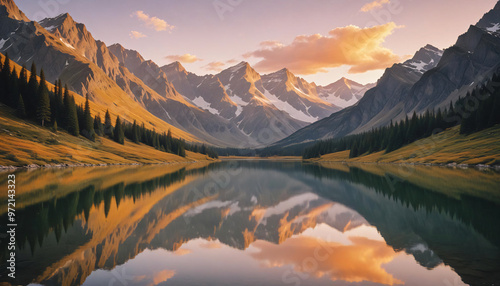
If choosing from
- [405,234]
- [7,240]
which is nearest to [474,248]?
[405,234]

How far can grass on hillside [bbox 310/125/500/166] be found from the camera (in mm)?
87863

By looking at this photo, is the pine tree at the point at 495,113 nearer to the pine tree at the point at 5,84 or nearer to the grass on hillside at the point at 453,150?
the grass on hillside at the point at 453,150

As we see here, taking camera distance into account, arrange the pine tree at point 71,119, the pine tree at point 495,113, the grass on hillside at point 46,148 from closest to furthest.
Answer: the grass on hillside at point 46,148, the pine tree at point 495,113, the pine tree at point 71,119

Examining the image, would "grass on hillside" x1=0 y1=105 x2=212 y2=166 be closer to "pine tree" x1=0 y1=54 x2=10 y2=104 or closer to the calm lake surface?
"pine tree" x1=0 y1=54 x2=10 y2=104

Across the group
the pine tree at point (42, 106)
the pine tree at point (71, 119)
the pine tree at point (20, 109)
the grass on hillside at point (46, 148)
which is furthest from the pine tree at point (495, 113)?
the pine tree at point (20, 109)

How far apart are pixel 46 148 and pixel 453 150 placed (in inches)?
5043

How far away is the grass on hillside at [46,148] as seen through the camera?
7562 centimetres

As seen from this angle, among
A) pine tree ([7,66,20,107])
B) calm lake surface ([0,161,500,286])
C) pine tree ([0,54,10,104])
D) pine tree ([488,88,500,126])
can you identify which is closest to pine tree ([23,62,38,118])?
pine tree ([7,66,20,107])

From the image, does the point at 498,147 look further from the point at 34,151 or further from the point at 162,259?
the point at 34,151

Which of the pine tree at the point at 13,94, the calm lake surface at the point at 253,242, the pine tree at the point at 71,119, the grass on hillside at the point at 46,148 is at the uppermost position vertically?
the pine tree at the point at 13,94

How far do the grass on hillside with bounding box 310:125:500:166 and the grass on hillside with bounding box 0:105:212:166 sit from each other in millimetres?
108366

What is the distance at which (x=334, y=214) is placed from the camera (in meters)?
31.5

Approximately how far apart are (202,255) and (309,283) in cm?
673

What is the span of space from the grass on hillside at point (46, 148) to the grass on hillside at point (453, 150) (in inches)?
4266
